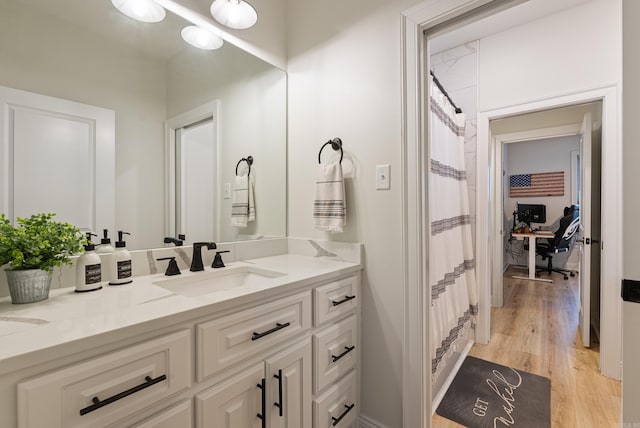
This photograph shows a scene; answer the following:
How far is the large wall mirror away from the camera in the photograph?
1026 mm

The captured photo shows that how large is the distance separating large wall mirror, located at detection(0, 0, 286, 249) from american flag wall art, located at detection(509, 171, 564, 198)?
5.86 metres

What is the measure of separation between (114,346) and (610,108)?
2.98 m

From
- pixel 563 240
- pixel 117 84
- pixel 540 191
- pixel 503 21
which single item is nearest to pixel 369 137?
pixel 117 84

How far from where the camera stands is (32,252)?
2.78 ft

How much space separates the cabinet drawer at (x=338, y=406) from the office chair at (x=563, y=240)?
4.96 meters

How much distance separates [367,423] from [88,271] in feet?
4.64

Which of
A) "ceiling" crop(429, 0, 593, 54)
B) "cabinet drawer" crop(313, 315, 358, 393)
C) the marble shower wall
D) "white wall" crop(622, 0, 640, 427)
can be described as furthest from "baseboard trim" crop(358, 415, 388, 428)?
"ceiling" crop(429, 0, 593, 54)

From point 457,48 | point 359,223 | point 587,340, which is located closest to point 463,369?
point 587,340

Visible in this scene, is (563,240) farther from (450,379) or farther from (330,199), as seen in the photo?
(330,199)

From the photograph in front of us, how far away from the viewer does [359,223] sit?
1531 millimetres

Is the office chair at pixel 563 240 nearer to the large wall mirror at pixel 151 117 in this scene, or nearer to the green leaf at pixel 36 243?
the large wall mirror at pixel 151 117

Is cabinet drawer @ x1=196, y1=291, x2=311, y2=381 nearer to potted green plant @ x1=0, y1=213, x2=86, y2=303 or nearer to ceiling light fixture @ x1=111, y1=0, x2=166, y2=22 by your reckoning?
potted green plant @ x1=0, y1=213, x2=86, y2=303

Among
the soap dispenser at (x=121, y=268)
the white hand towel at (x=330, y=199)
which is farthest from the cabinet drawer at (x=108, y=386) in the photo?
the white hand towel at (x=330, y=199)

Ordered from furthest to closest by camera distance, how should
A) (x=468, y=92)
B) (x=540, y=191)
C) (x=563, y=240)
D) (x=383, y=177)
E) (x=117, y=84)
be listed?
(x=540, y=191) → (x=563, y=240) → (x=468, y=92) → (x=383, y=177) → (x=117, y=84)
